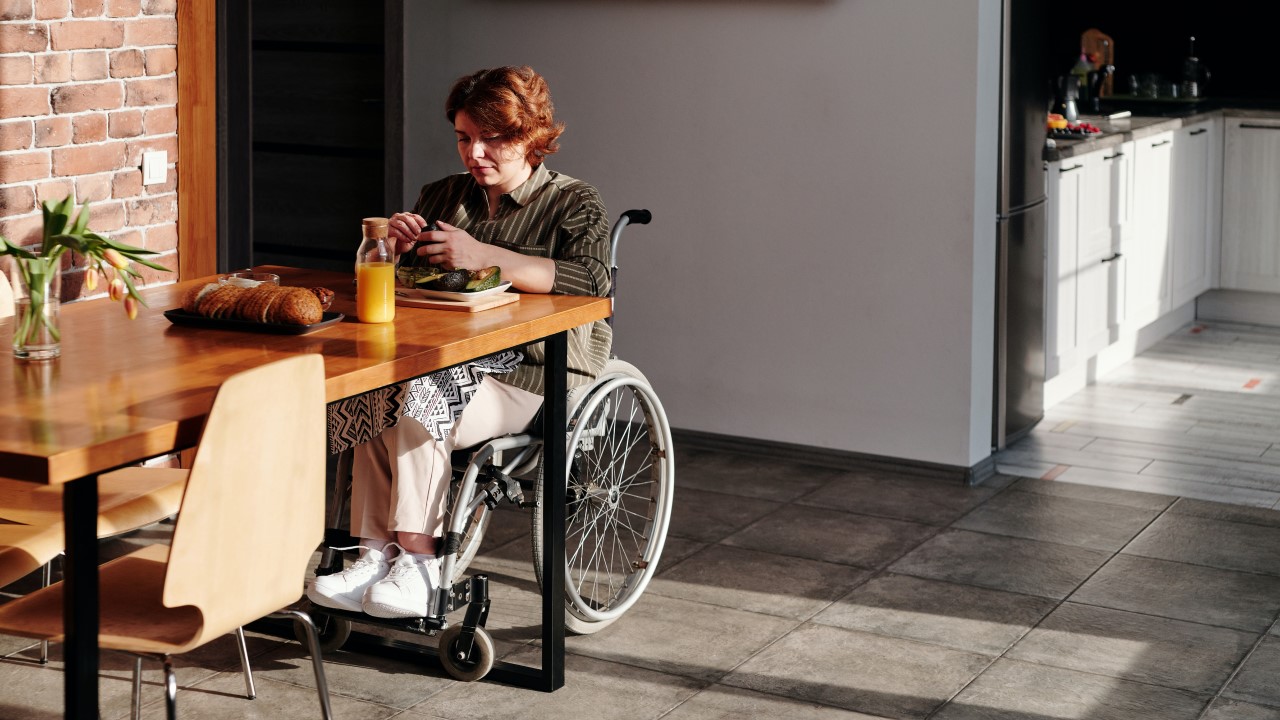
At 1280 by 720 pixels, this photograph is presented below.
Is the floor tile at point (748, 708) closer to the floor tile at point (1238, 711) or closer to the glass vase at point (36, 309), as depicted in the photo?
the floor tile at point (1238, 711)

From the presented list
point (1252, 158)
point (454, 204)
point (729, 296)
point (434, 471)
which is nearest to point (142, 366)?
point (434, 471)

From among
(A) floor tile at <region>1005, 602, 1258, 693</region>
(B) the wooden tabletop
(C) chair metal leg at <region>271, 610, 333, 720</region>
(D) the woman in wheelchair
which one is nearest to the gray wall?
(A) floor tile at <region>1005, 602, 1258, 693</region>

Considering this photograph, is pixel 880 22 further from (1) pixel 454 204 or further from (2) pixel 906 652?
(2) pixel 906 652

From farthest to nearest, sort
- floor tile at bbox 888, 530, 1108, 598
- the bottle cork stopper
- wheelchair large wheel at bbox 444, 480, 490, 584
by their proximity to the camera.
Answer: floor tile at bbox 888, 530, 1108, 598, wheelchair large wheel at bbox 444, 480, 490, 584, the bottle cork stopper

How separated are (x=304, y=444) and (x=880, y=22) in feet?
8.75

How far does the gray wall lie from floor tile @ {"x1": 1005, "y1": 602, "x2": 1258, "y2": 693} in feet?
3.76

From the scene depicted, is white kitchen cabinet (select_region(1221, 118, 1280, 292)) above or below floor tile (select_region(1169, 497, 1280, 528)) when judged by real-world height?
above

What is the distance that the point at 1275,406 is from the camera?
5145 millimetres

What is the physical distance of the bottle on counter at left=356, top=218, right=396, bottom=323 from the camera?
2.56m

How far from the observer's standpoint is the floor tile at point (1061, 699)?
8.91 ft

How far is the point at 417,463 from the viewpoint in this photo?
2783 mm

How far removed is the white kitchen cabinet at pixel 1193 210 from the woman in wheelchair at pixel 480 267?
3.76 metres

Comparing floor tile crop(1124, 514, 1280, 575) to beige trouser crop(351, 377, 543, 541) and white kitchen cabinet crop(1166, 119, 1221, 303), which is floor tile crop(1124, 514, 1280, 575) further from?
white kitchen cabinet crop(1166, 119, 1221, 303)

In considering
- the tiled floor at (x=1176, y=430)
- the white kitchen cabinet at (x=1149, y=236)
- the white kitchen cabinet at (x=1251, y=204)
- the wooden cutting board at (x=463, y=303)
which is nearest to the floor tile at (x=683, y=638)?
the wooden cutting board at (x=463, y=303)
